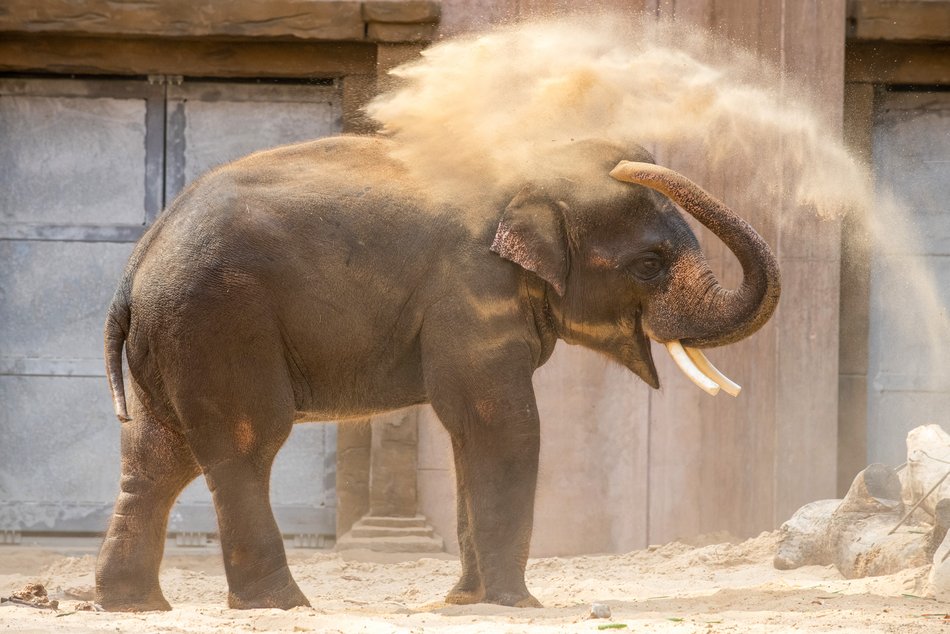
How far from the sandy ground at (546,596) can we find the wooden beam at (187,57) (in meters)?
2.58

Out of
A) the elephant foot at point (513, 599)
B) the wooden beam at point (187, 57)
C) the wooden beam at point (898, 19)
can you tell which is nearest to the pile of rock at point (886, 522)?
the elephant foot at point (513, 599)

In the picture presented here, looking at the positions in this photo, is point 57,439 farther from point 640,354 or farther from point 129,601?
point 640,354

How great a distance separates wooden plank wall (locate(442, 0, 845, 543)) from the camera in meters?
7.92

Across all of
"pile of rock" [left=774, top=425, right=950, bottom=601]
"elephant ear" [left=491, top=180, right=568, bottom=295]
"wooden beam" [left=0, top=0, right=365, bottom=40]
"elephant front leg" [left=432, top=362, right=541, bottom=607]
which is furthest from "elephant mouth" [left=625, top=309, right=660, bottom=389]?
"wooden beam" [left=0, top=0, right=365, bottom=40]

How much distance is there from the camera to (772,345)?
7.96 m

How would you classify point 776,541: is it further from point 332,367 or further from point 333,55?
point 333,55

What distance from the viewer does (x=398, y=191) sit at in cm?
552

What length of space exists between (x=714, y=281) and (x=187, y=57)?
393cm

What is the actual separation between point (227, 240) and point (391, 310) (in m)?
0.62

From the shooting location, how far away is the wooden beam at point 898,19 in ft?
26.5


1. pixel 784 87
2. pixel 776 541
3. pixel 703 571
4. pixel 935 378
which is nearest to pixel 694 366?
pixel 703 571

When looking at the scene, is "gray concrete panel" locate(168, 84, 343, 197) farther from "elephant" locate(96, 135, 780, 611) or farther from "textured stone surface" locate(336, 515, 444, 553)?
"elephant" locate(96, 135, 780, 611)

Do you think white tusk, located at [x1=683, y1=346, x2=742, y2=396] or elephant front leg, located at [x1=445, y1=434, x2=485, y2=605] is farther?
white tusk, located at [x1=683, y1=346, x2=742, y2=396]

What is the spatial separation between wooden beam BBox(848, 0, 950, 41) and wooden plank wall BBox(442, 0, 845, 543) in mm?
180
